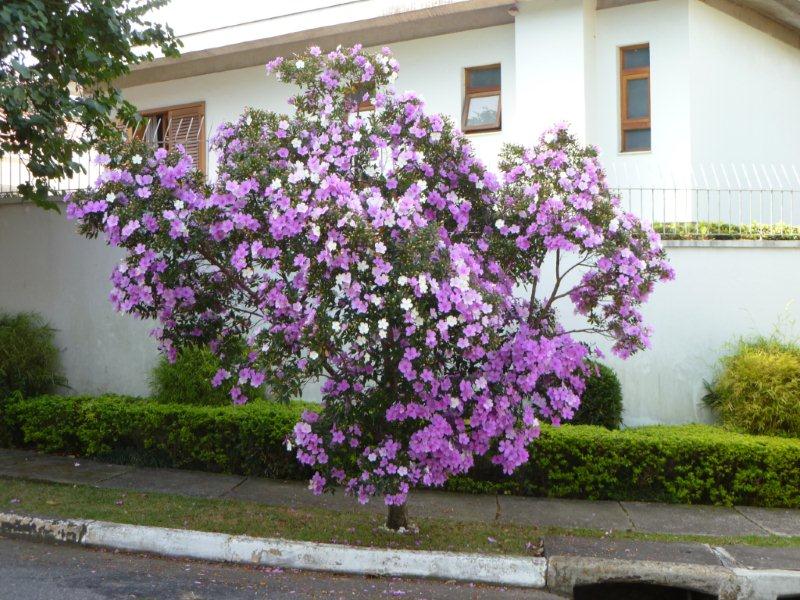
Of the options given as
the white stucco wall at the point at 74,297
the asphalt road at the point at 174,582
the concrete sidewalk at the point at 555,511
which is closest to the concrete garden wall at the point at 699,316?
the concrete sidewalk at the point at 555,511

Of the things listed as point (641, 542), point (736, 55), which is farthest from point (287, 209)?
point (736, 55)

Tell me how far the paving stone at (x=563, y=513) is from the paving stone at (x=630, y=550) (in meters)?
0.47

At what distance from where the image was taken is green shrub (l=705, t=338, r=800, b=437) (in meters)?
7.92

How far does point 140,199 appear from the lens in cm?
562

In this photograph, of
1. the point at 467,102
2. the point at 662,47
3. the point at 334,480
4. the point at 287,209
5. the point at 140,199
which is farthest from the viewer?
the point at 467,102

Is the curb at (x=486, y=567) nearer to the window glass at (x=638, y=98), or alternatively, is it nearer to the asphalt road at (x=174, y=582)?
the asphalt road at (x=174, y=582)

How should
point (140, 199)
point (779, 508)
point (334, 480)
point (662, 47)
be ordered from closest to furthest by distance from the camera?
1. point (140, 199)
2. point (334, 480)
3. point (779, 508)
4. point (662, 47)

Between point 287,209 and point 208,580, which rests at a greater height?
point 287,209

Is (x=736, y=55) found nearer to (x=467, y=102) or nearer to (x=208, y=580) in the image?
(x=467, y=102)

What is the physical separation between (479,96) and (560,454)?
6.31m

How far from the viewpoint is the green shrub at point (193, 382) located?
354 inches

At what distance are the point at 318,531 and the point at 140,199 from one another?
8.78ft

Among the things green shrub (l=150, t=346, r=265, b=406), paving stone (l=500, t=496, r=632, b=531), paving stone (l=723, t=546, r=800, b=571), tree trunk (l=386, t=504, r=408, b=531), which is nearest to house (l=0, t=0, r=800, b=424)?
green shrub (l=150, t=346, r=265, b=406)

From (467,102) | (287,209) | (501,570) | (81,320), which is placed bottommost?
(501,570)
